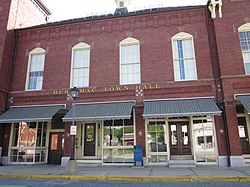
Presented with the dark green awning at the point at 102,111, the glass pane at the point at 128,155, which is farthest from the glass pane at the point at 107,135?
the dark green awning at the point at 102,111

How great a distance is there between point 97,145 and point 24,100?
20.0 feet

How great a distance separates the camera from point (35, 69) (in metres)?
15.7

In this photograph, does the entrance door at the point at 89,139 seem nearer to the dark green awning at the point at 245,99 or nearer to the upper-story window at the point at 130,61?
the upper-story window at the point at 130,61

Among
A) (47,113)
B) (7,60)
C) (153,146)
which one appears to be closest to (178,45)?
(153,146)

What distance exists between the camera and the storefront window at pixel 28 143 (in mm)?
14688

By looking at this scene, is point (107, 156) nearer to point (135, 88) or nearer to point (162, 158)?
point (162, 158)

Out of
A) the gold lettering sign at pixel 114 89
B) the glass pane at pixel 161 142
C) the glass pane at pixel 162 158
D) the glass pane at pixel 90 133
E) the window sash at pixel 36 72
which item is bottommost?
the glass pane at pixel 162 158

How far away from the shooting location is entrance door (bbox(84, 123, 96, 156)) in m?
14.4

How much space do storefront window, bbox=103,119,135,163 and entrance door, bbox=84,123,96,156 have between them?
1.02 meters

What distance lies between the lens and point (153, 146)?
13211 mm

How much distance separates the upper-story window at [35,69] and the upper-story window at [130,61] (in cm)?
597

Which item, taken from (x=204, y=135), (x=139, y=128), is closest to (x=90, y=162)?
(x=139, y=128)

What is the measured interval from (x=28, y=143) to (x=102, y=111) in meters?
6.31

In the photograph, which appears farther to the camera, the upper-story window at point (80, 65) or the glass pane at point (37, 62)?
the glass pane at point (37, 62)
